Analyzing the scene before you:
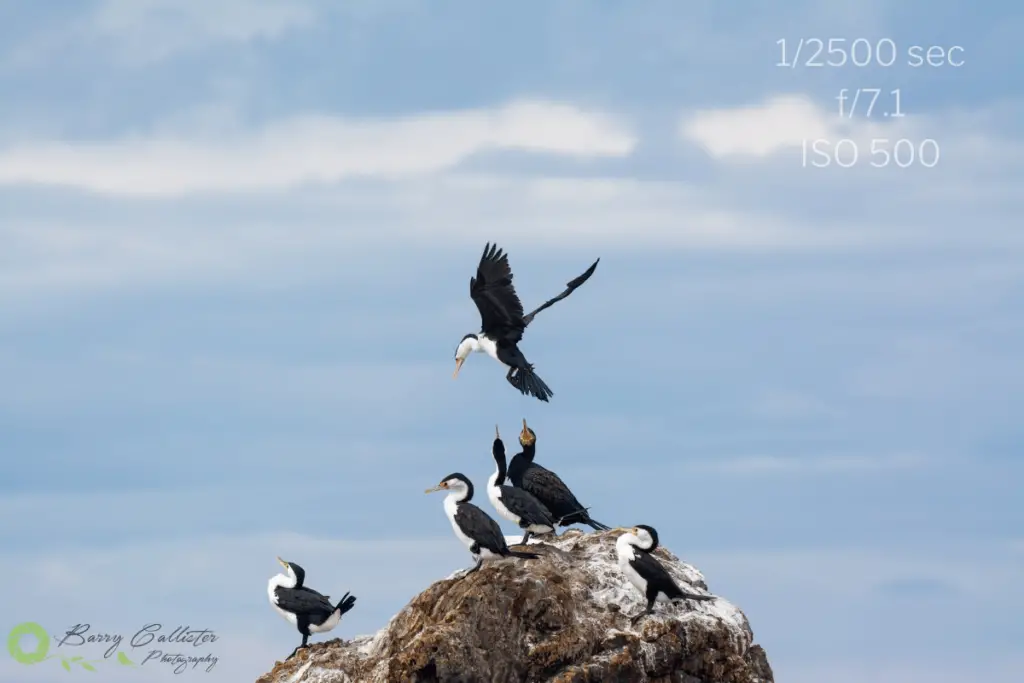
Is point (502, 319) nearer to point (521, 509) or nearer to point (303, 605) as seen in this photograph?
point (521, 509)

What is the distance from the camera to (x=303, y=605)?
29453 millimetres

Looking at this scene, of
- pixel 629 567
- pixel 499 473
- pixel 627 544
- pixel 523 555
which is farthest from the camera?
pixel 499 473

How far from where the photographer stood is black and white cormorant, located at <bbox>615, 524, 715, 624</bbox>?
89.1 feet

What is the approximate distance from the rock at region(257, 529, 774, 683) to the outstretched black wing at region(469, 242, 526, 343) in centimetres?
608

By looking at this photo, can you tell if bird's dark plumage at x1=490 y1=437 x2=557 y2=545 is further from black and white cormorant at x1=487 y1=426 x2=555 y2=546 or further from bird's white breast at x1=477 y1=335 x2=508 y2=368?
bird's white breast at x1=477 y1=335 x2=508 y2=368

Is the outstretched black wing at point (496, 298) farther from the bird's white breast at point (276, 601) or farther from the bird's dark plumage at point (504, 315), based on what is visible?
the bird's white breast at point (276, 601)

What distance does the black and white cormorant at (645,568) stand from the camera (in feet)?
89.1

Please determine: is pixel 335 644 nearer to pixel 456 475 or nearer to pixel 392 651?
pixel 392 651

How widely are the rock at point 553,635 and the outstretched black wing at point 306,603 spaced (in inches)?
40.9

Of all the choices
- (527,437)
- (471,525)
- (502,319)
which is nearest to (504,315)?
(502,319)

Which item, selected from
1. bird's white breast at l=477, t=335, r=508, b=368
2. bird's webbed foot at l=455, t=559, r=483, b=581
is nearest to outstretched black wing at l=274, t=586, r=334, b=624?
bird's webbed foot at l=455, t=559, r=483, b=581

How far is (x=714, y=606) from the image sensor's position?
92.7 feet

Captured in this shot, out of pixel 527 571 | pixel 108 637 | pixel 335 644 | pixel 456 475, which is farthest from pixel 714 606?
pixel 108 637

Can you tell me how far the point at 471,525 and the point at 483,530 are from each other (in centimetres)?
30
